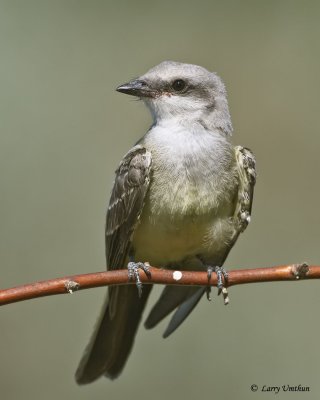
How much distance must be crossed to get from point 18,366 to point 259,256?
2027 millimetres

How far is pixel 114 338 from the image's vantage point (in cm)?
625

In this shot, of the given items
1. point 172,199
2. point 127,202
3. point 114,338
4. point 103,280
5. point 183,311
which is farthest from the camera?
point 114,338

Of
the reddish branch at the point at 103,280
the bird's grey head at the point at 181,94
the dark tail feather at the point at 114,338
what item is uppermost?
the bird's grey head at the point at 181,94

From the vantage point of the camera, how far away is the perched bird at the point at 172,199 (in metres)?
5.77

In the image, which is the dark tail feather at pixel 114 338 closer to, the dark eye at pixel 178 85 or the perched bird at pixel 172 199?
the perched bird at pixel 172 199

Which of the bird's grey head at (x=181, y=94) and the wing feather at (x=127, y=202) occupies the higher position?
the bird's grey head at (x=181, y=94)

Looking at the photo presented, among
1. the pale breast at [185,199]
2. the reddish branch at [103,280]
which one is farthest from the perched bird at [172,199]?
the reddish branch at [103,280]

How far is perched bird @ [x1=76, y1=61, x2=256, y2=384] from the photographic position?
18.9 ft

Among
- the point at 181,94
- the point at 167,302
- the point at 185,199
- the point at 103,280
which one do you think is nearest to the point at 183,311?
the point at 167,302

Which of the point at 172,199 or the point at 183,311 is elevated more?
the point at 172,199

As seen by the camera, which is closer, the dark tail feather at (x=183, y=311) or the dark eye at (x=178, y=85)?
the dark tail feather at (x=183, y=311)

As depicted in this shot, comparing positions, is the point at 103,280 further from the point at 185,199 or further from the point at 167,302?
the point at 167,302

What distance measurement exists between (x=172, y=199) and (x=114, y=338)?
3.78ft

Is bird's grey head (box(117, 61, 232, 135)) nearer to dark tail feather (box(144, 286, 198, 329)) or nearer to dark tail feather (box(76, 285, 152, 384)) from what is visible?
dark tail feather (box(144, 286, 198, 329))
